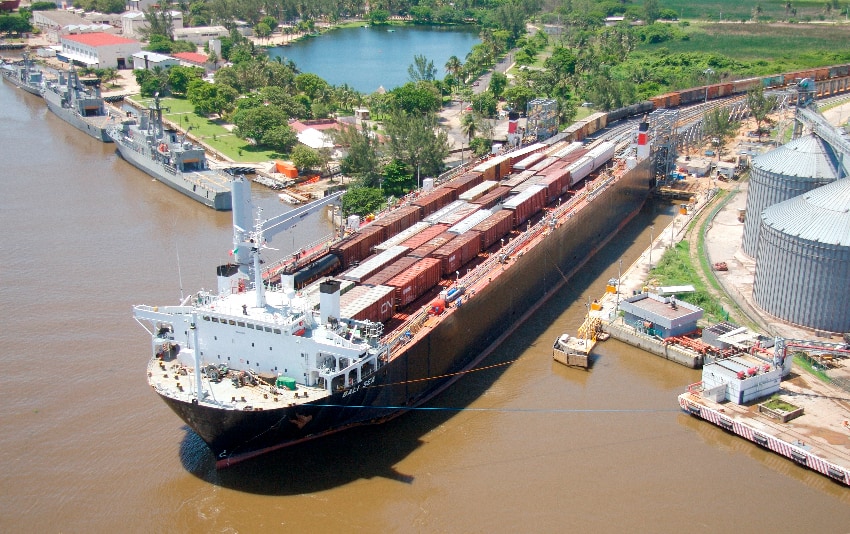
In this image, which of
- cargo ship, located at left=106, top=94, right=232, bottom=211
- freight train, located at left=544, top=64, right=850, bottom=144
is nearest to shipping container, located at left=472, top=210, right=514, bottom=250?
freight train, located at left=544, top=64, right=850, bottom=144

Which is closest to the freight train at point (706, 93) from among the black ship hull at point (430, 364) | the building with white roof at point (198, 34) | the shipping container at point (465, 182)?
the shipping container at point (465, 182)

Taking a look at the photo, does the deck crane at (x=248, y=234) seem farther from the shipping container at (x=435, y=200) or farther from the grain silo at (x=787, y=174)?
the grain silo at (x=787, y=174)

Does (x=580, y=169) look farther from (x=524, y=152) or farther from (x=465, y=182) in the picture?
(x=465, y=182)

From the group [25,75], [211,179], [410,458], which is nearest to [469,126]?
[211,179]

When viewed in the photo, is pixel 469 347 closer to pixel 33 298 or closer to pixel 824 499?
pixel 824 499

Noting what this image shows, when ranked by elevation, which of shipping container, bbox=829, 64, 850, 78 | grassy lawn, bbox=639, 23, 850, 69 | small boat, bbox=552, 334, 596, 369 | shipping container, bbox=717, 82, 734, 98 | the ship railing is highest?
grassy lawn, bbox=639, 23, 850, 69

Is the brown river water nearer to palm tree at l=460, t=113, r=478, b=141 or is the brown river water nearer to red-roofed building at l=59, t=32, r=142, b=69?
palm tree at l=460, t=113, r=478, b=141
